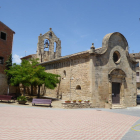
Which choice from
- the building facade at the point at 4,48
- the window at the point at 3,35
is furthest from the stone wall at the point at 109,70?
the window at the point at 3,35

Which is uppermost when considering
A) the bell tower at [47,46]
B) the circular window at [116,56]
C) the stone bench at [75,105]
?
the bell tower at [47,46]

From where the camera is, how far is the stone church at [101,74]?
16984mm

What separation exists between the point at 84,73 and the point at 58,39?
14.7 meters

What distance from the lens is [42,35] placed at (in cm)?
A: 2844

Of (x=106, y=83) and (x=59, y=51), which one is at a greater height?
(x=59, y=51)

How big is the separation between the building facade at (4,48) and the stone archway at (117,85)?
14.4 meters

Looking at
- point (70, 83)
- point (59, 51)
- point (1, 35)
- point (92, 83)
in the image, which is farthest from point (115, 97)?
point (1, 35)

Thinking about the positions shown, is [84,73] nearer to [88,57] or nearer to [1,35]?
[88,57]

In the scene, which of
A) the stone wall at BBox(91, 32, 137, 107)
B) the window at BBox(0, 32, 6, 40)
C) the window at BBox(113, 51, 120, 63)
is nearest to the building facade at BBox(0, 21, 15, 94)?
the window at BBox(0, 32, 6, 40)

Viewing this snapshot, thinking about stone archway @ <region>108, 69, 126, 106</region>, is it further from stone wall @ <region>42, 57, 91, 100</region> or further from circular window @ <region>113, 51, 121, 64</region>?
stone wall @ <region>42, 57, 91, 100</region>

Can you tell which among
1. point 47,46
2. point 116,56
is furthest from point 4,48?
point 116,56

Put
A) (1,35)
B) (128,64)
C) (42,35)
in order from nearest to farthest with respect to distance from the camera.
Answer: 1. (128,64)
2. (1,35)
3. (42,35)

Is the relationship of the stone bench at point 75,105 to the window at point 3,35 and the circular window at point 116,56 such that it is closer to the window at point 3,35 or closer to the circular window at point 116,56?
the circular window at point 116,56

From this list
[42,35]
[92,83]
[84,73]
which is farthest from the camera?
[42,35]
